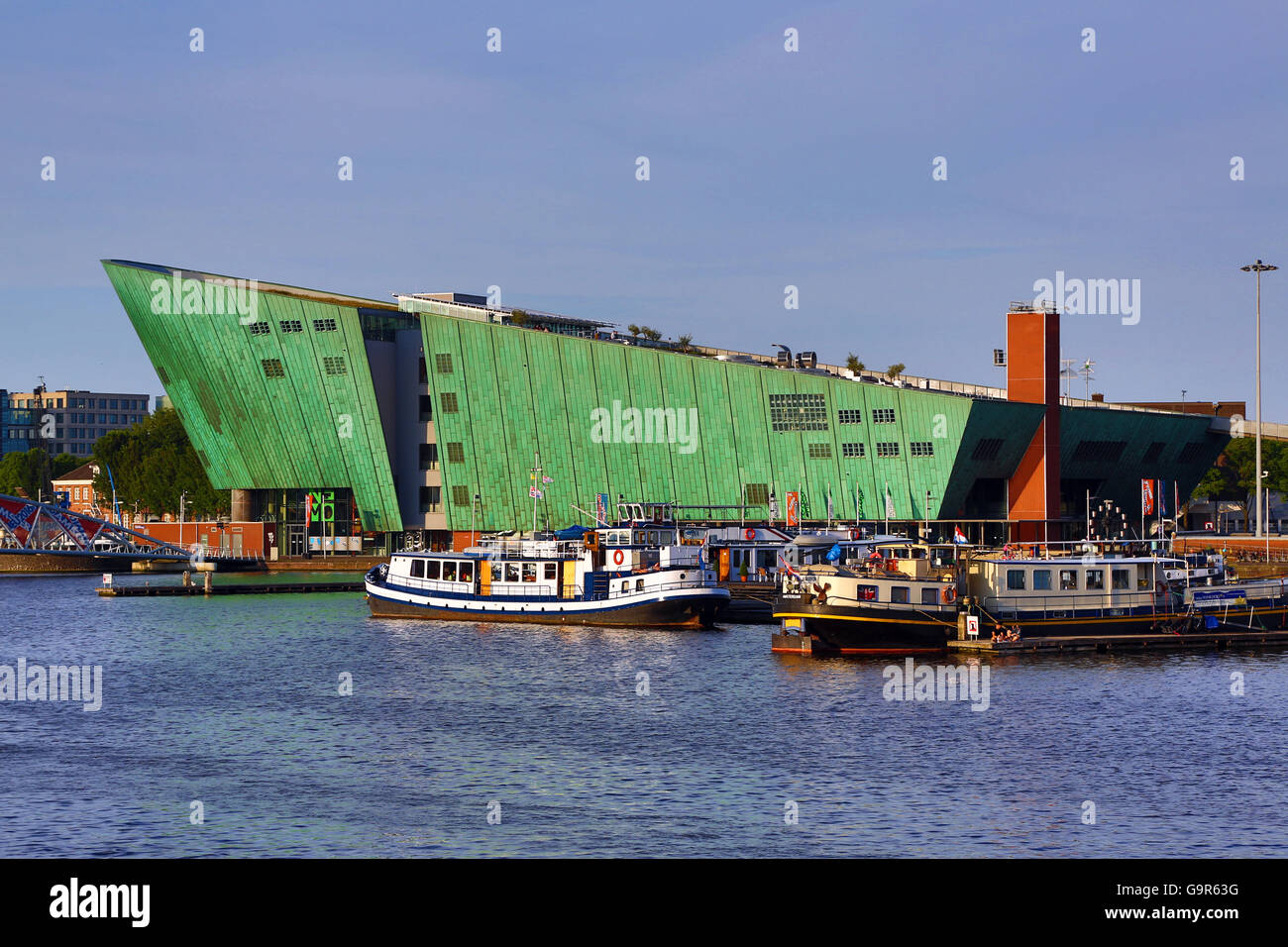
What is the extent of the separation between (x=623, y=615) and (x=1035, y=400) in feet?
194

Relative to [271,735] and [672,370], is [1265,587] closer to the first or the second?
[271,735]

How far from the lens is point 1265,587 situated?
241 feet

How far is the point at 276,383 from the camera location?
5861 inches

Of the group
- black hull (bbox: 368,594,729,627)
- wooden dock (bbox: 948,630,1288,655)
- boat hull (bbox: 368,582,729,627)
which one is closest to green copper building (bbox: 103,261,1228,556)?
boat hull (bbox: 368,582,729,627)

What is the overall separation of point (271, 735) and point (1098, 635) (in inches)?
1504

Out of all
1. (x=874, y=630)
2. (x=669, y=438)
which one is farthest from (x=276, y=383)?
(x=874, y=630)

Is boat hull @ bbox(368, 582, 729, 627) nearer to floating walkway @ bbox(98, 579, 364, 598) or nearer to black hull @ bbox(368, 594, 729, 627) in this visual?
black hull @ bbox(368, 594, 729, 627)

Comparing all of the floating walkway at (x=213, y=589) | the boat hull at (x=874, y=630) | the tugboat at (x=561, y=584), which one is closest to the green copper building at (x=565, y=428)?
the floating walkway at (x=213, y=589)

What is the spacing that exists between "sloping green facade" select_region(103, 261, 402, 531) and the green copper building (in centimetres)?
22

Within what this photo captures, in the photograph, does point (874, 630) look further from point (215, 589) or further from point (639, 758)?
point (215, 589)

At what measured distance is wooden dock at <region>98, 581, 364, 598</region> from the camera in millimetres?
118188

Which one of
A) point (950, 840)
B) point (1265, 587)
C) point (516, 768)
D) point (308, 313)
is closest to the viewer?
point (950, 840)
